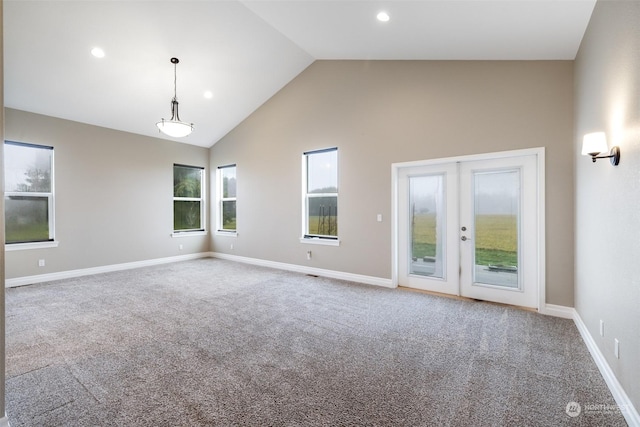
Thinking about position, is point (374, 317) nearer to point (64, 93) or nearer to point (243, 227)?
point (243, 227)

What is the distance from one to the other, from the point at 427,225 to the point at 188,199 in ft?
19.0

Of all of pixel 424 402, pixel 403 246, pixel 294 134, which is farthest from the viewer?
pixel 294 134

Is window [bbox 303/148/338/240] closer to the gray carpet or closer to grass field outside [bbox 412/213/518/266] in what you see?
the gray carpet

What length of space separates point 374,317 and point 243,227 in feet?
14.3

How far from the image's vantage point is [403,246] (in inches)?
190

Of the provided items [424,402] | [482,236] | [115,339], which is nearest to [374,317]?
[424,402]

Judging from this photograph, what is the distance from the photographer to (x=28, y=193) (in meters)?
5.16

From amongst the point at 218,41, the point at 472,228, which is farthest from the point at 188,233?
the point at 472,228

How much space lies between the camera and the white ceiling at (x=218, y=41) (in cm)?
308

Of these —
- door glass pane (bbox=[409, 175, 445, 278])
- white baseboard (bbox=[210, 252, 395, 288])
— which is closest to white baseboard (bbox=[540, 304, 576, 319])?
door glass pane (bbox=[409, 175, 445, 278])

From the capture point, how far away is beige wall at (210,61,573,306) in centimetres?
359

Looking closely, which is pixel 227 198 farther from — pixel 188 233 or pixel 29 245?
pixel 29 245

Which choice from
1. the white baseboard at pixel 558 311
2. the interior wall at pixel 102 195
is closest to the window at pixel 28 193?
the interior wall at pixel 102 195

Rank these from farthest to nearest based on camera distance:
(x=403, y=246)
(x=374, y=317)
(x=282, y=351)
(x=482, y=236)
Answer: (x=403, y=246) → (x=482, y=236) → (x=374, y=317) → (x=282, y=351)
